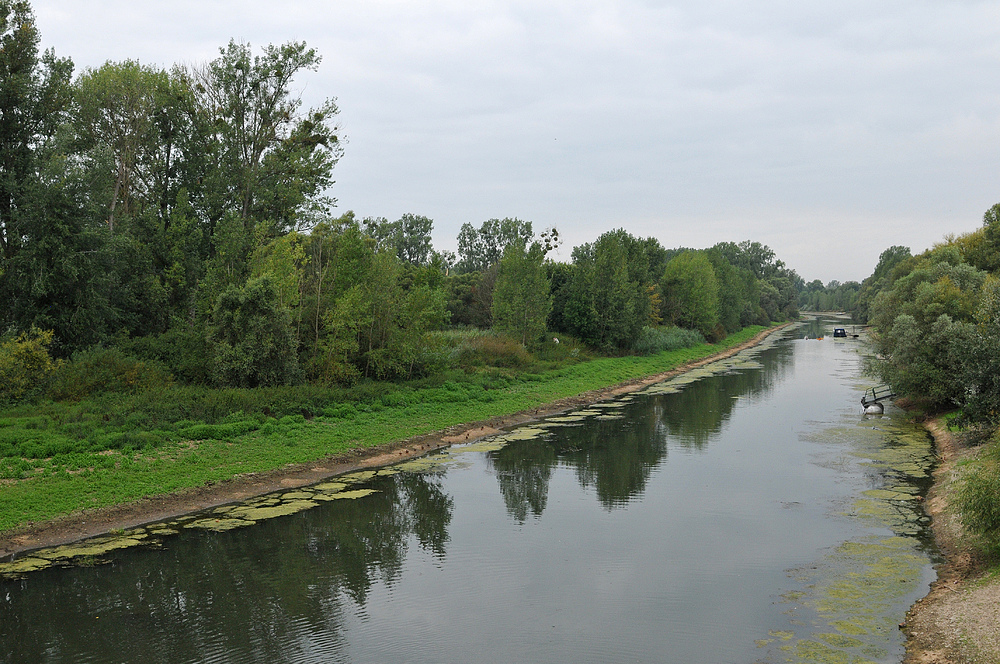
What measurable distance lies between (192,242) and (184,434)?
56.9 feet

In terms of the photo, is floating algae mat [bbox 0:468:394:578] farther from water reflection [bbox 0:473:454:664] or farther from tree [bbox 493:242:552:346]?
tree [bbox 493:242:552:346]

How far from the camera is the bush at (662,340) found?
196ft

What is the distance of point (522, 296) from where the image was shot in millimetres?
48500

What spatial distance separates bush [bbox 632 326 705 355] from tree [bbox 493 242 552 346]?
44.2 feet

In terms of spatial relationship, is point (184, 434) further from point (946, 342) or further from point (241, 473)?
point (946, 342)

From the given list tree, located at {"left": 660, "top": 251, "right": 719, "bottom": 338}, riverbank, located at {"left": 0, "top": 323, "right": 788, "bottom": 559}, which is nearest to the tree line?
riverbank, located at {"left": 0, "top": 323, "right": 788, "bottom": 559}

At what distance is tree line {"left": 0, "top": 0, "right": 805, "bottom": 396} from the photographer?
87.6ft

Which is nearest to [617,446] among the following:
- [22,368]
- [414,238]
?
[22,368]

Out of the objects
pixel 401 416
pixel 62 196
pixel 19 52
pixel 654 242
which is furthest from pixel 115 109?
pixel 654 242

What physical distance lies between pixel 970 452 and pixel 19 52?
3956 centimetres

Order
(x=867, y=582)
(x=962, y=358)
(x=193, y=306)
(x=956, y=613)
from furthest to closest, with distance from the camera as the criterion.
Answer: (x=193, y=306)
(x=962, y=358)
(x=867, y=582)
(x=956, y=613)

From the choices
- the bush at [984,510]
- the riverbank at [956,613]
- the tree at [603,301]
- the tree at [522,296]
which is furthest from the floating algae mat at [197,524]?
the tree at [603,301]

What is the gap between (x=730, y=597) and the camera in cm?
1252

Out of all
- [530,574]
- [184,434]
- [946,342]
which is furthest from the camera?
[946,342]
